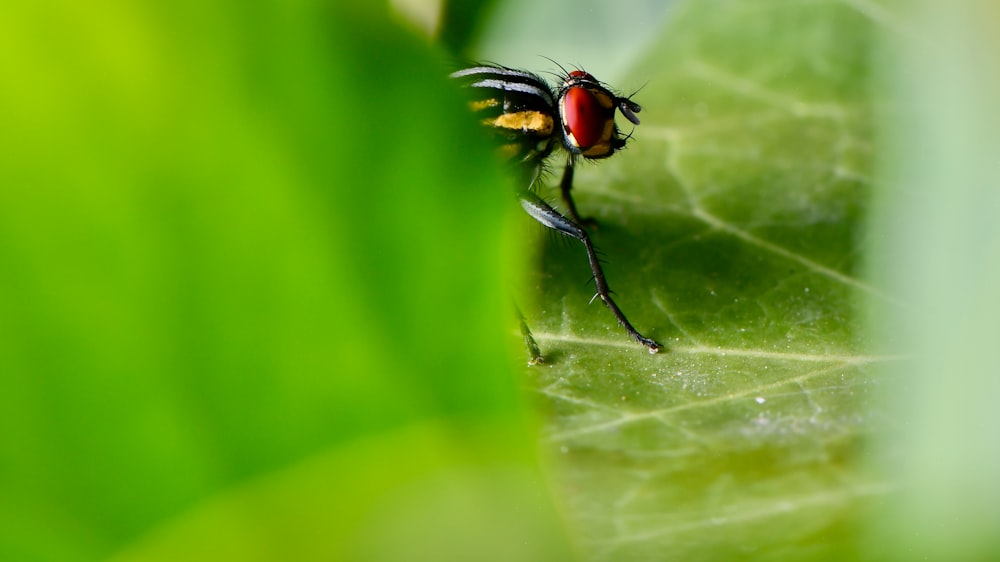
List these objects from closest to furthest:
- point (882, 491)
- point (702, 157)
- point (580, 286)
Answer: point (882, 491) → point (580, 286) → point (702, 157)

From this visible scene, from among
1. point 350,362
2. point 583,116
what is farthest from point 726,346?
point 583,116

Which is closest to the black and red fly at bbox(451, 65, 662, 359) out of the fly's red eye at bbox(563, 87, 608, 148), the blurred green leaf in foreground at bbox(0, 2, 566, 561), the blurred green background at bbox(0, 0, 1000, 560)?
the fly's red eye at bbox(563, 87, 608, 148)

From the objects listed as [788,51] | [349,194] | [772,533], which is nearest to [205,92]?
[349,194]

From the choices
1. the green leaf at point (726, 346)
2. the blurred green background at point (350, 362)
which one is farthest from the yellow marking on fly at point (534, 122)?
the blurred green background at point (350, 362)

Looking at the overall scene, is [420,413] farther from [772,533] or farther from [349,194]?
[772,533]

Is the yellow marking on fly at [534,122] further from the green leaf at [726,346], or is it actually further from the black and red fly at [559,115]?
the green leaf at [726,346]
